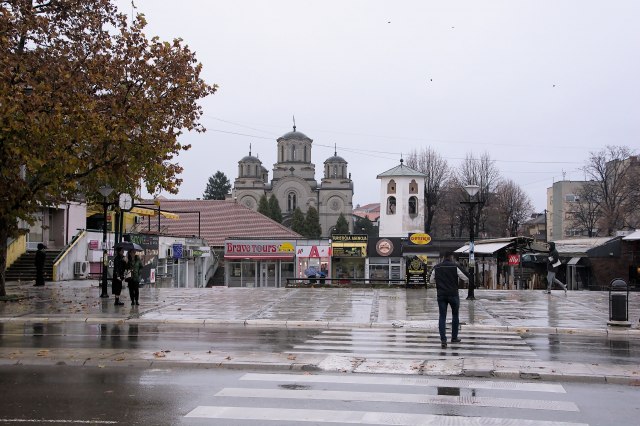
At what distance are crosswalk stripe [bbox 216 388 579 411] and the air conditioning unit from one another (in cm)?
3092

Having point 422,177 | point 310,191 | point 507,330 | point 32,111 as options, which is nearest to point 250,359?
point 507,330

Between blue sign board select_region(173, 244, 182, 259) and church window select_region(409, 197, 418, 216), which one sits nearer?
blue sign board select_region(173, 244, 182, 259)

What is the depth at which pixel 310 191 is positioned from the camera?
126500 millimetres

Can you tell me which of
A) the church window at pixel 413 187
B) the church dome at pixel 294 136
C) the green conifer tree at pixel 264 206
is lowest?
the church window at pixel 413 187

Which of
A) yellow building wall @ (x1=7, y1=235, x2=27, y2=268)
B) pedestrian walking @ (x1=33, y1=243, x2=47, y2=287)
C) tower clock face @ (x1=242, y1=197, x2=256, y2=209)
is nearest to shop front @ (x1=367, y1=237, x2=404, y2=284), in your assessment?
yellow building wall @ (x1=7, y1=235, x2=27, y2=268)

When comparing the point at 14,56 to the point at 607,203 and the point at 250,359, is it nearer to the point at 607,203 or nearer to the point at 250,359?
the point at 250,359

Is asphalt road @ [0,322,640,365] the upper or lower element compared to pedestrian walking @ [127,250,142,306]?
lower

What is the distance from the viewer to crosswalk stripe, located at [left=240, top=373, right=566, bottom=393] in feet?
30.5

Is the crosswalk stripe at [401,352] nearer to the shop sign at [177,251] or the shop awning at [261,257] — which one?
the shop sign at [177,251]

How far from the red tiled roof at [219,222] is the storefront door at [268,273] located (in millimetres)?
12878

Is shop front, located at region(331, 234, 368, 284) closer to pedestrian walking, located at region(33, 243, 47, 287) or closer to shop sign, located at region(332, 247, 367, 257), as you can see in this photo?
shop sign, located at region(332, 247, 367, 257)

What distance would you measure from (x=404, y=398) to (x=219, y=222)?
65644 millimetres

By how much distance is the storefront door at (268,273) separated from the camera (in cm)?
5575

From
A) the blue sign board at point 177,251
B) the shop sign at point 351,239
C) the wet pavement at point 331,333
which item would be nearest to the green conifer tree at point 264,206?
the shop sign at point 351,239
